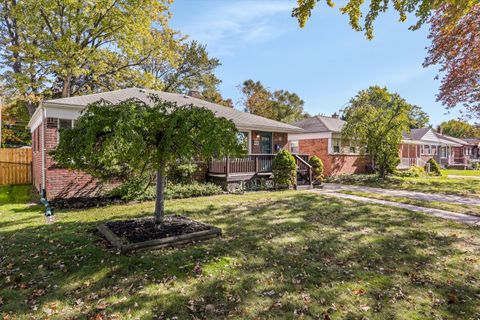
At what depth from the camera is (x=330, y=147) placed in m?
20.8

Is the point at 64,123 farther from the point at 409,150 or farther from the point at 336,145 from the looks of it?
the point at 409,150

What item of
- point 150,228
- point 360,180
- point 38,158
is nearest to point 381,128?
point 360,180

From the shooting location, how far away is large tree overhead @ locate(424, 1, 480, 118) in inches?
469

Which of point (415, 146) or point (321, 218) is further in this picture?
point (415, 146)

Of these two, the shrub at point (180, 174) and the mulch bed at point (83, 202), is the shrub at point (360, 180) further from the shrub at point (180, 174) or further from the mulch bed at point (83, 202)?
the mulch bed at point (83, 202)

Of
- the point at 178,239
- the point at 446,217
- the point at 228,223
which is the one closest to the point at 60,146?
the point at 178,239

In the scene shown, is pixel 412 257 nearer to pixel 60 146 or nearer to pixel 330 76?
pixel 60 146

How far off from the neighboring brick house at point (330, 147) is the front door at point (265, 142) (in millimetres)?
4635

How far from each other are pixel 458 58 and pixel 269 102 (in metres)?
23.4

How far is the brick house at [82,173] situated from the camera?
33.0 feet

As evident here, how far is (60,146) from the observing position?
5.56 m

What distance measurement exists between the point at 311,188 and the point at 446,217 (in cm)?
700

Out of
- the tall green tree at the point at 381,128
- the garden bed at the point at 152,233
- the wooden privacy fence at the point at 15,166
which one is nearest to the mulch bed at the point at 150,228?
the garden bed at the point at 152,233

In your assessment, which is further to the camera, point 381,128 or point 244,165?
point 381,128
